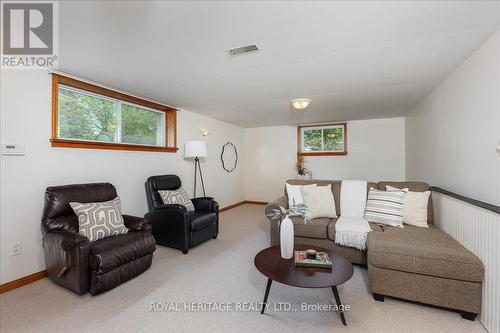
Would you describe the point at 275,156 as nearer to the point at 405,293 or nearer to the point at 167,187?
the point at 167,187

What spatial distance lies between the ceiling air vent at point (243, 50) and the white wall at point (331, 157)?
4.20 meters

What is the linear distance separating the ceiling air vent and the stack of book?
1.89m

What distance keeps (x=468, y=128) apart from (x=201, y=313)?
305 cm

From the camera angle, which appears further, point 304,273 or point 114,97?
point 114,97

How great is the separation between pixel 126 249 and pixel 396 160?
554 cm

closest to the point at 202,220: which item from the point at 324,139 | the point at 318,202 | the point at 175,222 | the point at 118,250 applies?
the point at 175,222

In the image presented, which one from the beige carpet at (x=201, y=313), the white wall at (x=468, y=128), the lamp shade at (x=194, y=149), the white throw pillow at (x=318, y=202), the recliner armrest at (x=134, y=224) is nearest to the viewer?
the beige carpet at (x=201, y=313)

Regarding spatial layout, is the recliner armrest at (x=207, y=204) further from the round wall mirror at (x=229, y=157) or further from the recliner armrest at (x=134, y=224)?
the round wall mirror at (x=229, y=157)

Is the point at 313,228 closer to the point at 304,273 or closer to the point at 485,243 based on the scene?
the point at 304,273

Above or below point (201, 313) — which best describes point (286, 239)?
above

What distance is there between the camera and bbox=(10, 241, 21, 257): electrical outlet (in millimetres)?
2258

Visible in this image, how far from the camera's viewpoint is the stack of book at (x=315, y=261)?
183cm

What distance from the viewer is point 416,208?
265 cm

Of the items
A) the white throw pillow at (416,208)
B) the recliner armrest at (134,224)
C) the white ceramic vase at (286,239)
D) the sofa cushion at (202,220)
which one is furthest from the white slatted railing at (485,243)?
the recliner armrest at (134,224)
